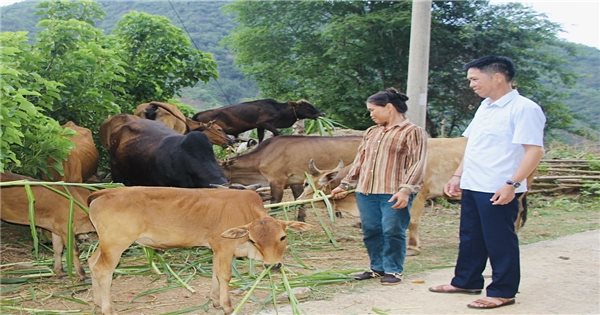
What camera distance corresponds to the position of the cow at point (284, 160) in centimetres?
945

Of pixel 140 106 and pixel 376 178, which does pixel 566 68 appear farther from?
pixel 376 178

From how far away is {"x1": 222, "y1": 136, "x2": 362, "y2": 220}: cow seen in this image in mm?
9453

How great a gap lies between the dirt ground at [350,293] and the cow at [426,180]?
19.8 inches

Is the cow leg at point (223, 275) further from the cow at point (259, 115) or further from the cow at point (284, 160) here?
the cow at point (259, 115)

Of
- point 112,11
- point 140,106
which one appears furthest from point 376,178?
point 112,11

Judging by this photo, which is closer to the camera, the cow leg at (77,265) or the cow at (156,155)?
the cow leg at (77,265)

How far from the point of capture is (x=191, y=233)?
17.7 ft

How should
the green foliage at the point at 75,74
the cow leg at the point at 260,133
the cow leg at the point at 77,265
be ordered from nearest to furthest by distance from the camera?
the cow leg at the point at 77,265 → the green foliage at the point at 75,74 → the cow leg at the point at 260,133

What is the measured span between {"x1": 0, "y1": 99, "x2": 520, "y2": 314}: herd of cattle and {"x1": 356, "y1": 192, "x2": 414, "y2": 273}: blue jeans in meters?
0.99

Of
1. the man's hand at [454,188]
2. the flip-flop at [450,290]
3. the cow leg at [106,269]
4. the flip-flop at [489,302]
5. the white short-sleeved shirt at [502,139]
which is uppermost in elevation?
the white short-sleeved shirt at [502,139]

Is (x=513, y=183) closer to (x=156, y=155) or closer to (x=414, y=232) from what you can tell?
(x=414, y=232)

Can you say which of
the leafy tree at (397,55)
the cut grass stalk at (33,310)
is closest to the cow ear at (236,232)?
the cut grass stalk at (33,310)

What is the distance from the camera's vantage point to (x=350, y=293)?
5.83 meters

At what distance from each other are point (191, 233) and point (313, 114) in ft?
21.7
